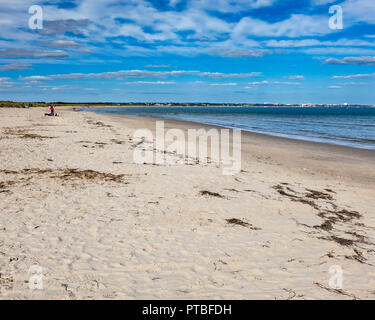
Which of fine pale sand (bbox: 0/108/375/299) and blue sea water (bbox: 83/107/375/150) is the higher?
blue sea water (bbox: 83/107/375/150)

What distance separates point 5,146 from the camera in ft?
47.4

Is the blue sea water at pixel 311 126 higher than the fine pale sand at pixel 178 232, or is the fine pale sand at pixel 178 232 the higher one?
the blue sea water at pixel 311 126

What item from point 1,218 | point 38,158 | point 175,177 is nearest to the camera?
point 1,218

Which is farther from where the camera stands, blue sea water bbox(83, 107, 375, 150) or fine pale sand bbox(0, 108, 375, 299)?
blue sea water bbox(83, 107, 375, 150)

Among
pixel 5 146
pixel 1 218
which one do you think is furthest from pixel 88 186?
pixel 5 146

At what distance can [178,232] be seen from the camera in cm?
623

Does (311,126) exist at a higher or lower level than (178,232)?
higher

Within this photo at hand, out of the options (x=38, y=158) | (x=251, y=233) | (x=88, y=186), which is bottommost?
(x=251, y=233)

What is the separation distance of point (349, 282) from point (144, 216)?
442 cm

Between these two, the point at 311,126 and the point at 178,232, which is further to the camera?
the point at 311,126

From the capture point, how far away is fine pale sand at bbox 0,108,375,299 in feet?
14.5

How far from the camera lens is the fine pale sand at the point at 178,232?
4410 millimetres

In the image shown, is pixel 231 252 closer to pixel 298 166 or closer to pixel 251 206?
pixel 251 206

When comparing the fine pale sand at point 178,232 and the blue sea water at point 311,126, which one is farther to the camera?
the blue sea water at point 311,126
